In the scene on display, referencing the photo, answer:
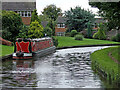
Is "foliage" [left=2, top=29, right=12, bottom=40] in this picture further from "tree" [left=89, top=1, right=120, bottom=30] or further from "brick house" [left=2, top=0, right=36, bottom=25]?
"tree" [left=89, top=1, right=120, bottom=30]

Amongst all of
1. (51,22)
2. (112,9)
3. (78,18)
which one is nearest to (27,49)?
(112,9)

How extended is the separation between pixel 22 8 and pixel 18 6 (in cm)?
148

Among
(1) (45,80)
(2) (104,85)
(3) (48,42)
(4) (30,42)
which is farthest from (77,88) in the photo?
(3) (48,42)

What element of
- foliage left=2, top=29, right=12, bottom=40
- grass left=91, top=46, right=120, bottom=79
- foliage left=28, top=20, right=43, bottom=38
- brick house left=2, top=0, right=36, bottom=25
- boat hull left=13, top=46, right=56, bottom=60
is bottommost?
boat hull left=13, top=46, right=56, bottom=60

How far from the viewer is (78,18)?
8350 centimetres

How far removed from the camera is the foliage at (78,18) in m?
82.3

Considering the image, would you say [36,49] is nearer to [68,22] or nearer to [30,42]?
[30,42]

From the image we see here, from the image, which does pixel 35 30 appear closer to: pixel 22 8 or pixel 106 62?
pixel 106 62

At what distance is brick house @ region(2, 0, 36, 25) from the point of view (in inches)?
2450

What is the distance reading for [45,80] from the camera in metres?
16.2

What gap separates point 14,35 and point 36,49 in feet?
62.2

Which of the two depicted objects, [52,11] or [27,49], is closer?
[27,49]

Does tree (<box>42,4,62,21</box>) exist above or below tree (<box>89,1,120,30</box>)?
above

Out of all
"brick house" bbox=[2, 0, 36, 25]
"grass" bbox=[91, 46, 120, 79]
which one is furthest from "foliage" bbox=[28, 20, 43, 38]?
"brick house" bbox=[2, 0, 36, 25]
